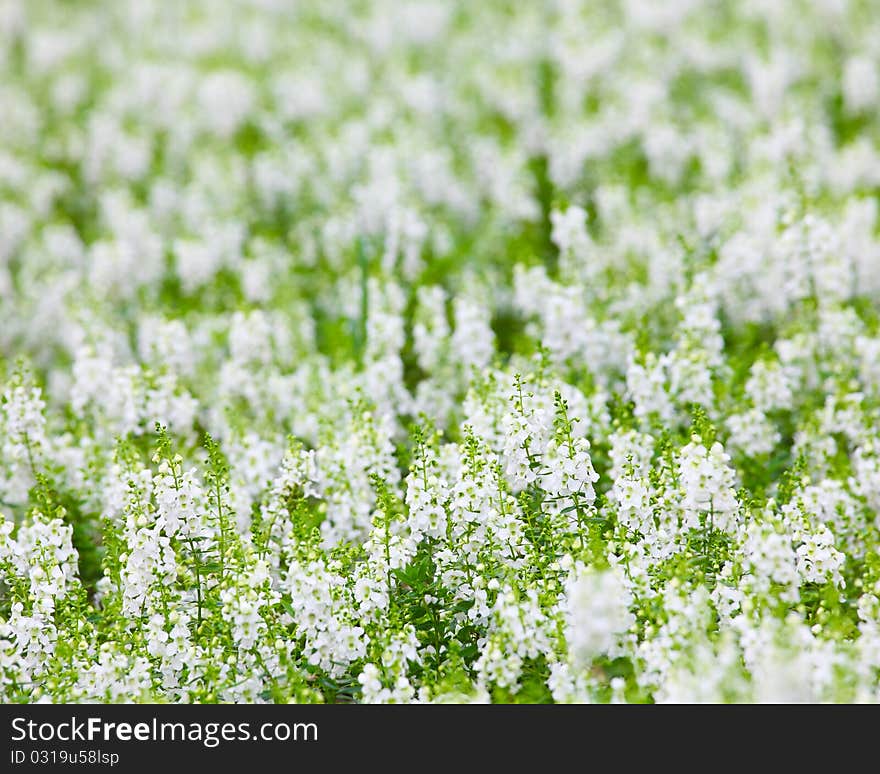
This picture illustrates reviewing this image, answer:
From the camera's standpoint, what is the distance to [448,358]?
6.66 meters

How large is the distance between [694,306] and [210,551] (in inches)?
120

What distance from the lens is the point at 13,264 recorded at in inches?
348

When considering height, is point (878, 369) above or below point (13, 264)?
below

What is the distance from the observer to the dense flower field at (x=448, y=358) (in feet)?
14.9

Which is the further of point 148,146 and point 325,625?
point 148,146

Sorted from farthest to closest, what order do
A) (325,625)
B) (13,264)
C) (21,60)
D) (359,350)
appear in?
(21,60) < (13,264) < (359,350) < (325,625)

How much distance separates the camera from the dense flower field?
4543 mm

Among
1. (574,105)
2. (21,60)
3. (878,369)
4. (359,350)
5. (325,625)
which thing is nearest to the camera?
(325,625)
